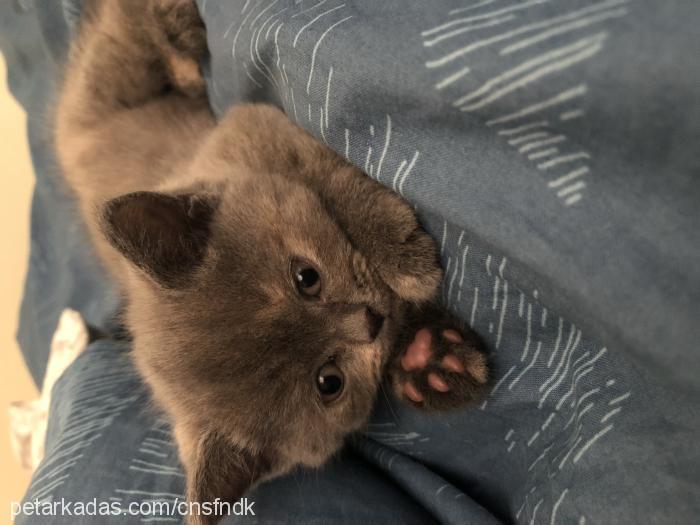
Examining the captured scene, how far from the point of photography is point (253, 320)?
0.93m

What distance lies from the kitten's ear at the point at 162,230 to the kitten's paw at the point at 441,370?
0.43m

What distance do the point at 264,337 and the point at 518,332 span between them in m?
0.41

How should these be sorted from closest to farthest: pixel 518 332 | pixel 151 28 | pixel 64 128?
pixel 518 332 → pixel 151 28 → pixel 64 128

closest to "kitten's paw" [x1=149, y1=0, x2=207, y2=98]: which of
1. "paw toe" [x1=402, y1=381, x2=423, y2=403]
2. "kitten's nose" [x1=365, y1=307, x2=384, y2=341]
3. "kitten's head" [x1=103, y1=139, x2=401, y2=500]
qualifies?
"kitten's head" [x1=103, y1=139, x2=401, y2=500]

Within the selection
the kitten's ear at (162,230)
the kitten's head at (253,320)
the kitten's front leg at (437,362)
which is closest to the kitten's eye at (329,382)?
the kitten's head at (253,320)

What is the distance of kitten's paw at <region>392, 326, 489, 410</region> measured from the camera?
3.02ft

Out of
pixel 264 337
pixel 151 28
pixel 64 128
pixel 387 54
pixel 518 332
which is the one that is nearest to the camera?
pixel 387 54

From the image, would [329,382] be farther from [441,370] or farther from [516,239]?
[516,239]

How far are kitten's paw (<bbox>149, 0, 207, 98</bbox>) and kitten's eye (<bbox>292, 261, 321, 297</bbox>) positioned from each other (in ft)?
2.25

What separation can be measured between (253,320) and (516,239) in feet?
1.63

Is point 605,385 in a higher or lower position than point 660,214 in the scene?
lower

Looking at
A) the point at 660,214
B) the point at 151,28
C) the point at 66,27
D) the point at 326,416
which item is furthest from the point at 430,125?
the point at 66,27

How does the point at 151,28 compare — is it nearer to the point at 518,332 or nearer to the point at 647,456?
the point at 518,332

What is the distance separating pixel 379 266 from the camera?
37.3 inches
